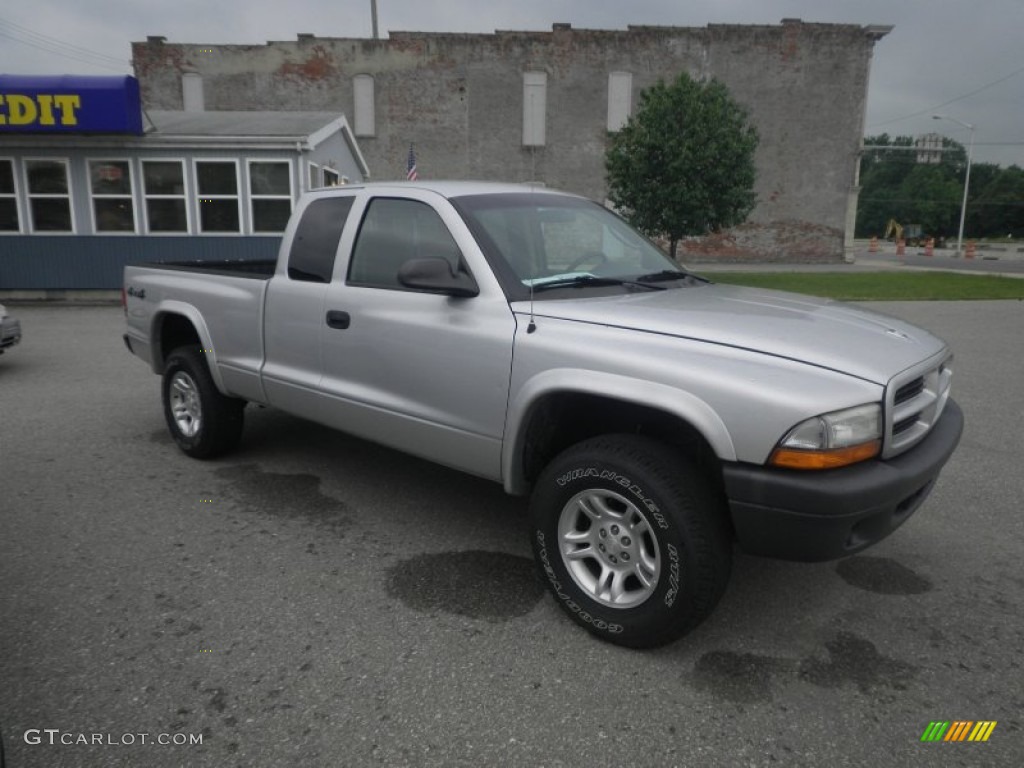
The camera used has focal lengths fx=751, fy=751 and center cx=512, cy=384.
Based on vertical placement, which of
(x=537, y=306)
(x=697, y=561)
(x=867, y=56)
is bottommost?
(x=697, y=561)

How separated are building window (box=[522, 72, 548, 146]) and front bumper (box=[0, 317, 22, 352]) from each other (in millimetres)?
25753

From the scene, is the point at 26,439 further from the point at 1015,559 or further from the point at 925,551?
the point at 1015,559

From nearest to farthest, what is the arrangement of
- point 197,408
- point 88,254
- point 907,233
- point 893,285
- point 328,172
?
point 197,408
point 88,254
point 328,172
point 893,285
point 907,233

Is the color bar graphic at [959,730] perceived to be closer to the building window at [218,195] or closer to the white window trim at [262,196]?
the white window trim at [262,196]

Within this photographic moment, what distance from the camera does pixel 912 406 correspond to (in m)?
2.88

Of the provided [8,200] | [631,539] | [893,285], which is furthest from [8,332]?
[893,285]

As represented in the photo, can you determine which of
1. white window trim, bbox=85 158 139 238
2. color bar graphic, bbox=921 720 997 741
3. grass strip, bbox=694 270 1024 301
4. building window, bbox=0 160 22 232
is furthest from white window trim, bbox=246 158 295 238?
color bar graphic, bbox=921 720 997 741

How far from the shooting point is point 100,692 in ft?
8.78

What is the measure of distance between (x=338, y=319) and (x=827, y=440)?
8.40 ft

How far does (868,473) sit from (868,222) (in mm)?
113543

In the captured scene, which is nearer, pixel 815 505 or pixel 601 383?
pixel 815 505

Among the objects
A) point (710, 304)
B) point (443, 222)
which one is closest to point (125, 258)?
point (443, 222)

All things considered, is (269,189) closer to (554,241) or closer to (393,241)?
(393,241)

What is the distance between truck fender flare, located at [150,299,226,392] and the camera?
5004mm
